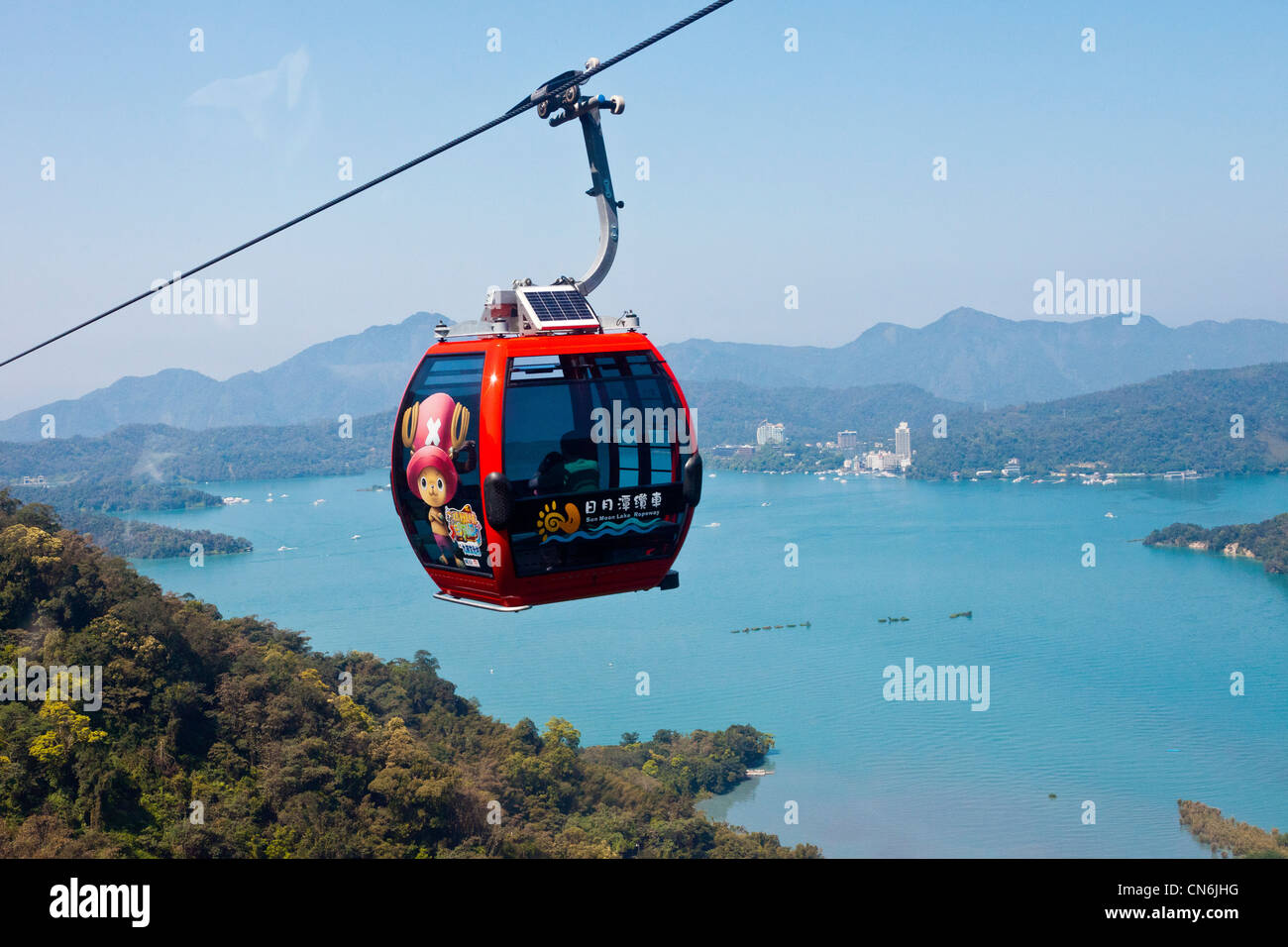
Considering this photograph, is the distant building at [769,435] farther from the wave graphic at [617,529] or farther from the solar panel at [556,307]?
the wave graphic at [617,529]

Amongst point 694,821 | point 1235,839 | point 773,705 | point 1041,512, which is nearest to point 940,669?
point 773,705

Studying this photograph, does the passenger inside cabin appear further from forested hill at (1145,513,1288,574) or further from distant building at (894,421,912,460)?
distant building at (894,421,912,460)

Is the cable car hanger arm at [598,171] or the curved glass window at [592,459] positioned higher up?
the cable car hanger arm at [598,171]

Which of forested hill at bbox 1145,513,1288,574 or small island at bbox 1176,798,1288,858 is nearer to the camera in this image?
small island at bbox 1176,798,1288,858

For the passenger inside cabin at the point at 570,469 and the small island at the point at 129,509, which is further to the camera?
the small island at the point at 129,509

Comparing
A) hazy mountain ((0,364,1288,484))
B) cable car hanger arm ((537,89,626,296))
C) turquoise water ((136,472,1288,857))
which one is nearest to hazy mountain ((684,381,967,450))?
hazy mountain ((0,364,1288,484))

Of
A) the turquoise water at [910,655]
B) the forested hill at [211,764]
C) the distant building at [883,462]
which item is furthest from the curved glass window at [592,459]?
the distant building at [883,462]

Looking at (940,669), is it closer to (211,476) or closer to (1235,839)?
(1235,839)
